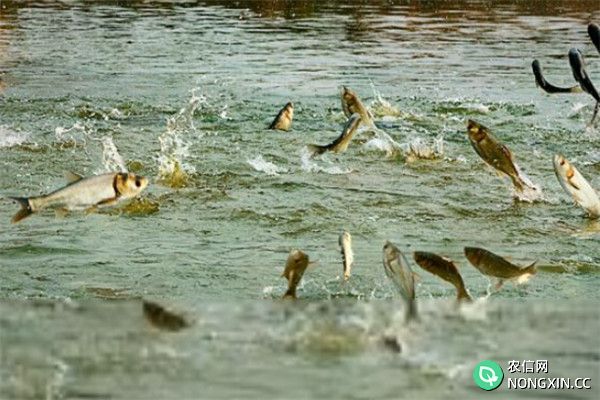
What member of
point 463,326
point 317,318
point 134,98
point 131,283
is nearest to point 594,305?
point 463,326

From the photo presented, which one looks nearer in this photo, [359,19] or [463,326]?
[463,326]

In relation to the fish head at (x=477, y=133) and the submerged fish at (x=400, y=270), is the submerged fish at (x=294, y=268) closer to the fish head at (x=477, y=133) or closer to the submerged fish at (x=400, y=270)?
the submerged fish at (x=400, y=270)

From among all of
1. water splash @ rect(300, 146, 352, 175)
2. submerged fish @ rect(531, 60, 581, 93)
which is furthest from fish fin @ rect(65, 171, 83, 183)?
submerged fish @ rect(531, 60, 581, 93)

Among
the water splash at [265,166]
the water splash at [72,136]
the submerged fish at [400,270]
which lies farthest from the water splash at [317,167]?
the submerged fish at [400,270]

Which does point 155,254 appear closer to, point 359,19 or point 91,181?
point 91,181

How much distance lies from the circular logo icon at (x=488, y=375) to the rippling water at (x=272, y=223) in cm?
7

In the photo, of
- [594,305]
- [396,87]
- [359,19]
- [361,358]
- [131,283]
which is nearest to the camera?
[361,358]

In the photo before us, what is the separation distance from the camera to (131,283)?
8.48 m

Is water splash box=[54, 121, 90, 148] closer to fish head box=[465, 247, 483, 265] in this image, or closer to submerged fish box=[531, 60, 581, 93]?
submerged fish box=[531, 60, 581, 93]

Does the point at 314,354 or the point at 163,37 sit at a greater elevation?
the point at 314,354

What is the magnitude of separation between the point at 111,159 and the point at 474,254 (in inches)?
215

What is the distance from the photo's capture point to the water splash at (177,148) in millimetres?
11500

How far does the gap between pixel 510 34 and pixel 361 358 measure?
21.4 metres

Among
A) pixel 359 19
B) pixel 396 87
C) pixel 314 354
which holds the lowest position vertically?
pixel 359 19
